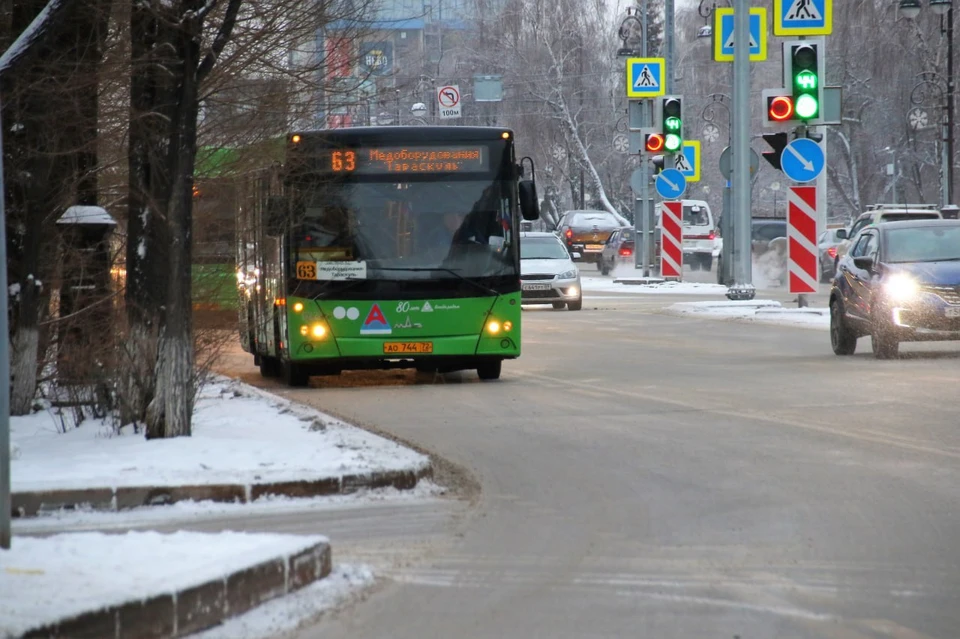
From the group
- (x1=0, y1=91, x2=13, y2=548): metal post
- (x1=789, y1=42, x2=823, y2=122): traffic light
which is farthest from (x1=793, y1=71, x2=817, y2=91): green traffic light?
(x1=0, y1=91, x2=13, y2=548): metal post

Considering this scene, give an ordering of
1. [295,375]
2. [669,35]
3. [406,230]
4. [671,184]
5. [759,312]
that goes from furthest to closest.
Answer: [669,35]
[671,184]
[759,312]
[295,375]
[406,230]

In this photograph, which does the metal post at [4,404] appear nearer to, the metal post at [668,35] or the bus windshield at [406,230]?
the bus windshield at [406,230]

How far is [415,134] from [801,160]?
9.49m

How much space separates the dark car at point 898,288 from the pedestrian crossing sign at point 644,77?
20794 millimetres

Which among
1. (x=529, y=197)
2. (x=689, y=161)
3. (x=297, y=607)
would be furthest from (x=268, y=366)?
(x=689, y=161)

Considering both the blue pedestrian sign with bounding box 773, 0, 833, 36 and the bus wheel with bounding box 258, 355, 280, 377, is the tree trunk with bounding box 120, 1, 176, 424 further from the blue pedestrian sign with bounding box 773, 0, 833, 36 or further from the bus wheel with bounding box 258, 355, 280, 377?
the blue pedestrian sign with bounding box 773, 0, 833, 36

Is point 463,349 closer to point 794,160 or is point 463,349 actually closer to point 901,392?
point 901,392

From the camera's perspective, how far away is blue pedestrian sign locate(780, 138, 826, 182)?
24859mm

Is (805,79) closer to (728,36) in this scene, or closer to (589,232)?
(728,36)

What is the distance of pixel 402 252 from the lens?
1702 cm

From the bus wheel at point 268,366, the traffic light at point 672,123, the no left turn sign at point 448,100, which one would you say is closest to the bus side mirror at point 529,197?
the bus wheel at point 268,366

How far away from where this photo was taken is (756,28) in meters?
30.4

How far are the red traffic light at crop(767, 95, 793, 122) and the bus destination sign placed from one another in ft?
28.9

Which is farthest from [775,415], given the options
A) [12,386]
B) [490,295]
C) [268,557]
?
[268,557]
